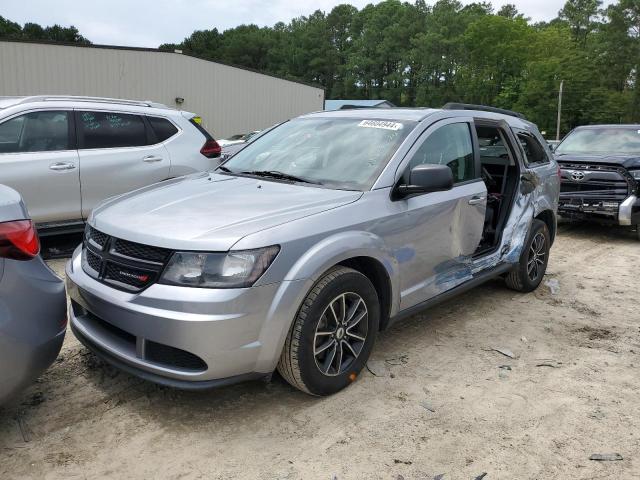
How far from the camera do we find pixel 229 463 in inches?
101

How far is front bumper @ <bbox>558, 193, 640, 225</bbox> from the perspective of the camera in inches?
315

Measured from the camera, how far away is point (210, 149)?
7.14m

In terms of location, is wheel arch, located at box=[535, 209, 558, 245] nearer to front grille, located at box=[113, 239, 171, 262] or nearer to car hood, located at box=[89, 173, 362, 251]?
car hood, located at box=[89, 173, 362, 251]

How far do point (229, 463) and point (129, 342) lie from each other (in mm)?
814

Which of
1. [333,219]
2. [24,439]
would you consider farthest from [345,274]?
[24,439]

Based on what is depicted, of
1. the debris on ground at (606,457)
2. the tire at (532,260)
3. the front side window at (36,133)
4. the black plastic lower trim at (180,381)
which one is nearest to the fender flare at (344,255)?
the black plastic lower trim at (180,381)

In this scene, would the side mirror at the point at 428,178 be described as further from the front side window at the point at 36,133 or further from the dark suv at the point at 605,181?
the dark suv at the point at 605,181

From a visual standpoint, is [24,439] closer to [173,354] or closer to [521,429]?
[173,354]

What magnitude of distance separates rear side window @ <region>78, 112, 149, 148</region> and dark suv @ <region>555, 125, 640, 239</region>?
21.1 feet

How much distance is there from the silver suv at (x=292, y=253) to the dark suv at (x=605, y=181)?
461 cm

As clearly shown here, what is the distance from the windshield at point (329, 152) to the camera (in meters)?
3.52

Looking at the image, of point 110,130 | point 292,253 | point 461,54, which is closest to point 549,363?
point 292,253

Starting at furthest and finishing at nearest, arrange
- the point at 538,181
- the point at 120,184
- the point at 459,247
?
the point at 120,184 < the point at 538,181 < the point at 459,247

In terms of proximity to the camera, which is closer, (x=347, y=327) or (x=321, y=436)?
(x=321, y=436)
